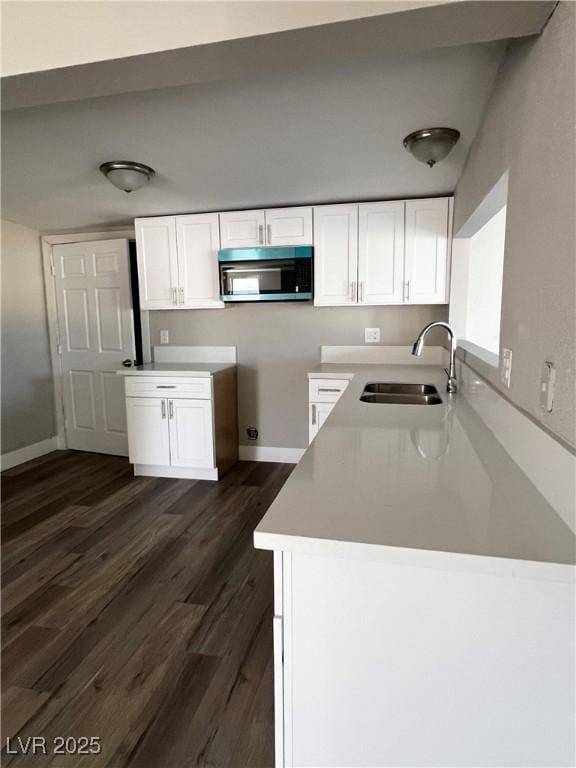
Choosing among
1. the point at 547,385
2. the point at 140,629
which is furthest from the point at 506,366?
the point at 140,629

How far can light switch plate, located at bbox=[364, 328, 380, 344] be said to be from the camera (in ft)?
11.6

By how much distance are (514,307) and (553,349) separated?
366 mm

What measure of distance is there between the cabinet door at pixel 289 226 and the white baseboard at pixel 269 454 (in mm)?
1794

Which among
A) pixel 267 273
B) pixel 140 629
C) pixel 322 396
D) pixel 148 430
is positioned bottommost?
pixel 140 629

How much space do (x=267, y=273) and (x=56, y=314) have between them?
2380 mm

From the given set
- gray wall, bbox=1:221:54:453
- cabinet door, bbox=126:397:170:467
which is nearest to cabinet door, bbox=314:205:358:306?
cabinet door, bbox=126:397:170:467

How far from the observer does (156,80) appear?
123cm

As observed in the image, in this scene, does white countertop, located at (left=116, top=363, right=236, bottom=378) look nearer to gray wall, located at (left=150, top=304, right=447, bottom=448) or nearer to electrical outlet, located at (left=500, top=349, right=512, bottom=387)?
gray wall, located at (left=150, top=304, right=447, bottom=448)

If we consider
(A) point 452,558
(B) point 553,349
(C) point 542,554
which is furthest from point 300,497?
(B) point 553,349

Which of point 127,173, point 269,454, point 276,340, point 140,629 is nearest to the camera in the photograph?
point 140,629

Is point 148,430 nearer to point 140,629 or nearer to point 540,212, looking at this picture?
point 140,629

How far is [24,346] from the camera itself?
4.05 metres

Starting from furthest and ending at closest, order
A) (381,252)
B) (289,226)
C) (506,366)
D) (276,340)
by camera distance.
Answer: (276,340) < (289,226) < (381,252) < (506,366)

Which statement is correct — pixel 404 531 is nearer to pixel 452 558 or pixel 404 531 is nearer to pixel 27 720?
pixel 452 558
